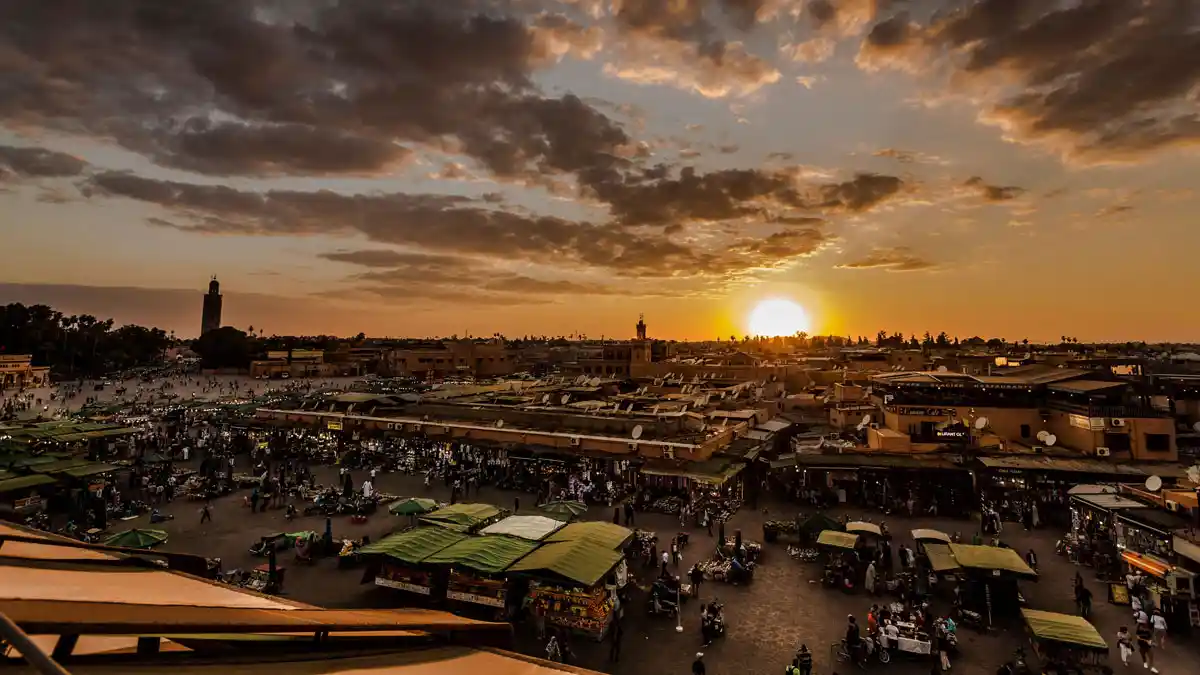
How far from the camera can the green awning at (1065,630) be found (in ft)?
38.3

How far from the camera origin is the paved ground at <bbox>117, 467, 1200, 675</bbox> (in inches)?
507

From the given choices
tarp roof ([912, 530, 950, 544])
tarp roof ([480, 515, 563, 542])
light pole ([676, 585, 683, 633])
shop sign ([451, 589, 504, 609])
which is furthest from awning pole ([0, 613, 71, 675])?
tarp roof ([912, 530, 950, 544])

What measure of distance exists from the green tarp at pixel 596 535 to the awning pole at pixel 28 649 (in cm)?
Result: 1511

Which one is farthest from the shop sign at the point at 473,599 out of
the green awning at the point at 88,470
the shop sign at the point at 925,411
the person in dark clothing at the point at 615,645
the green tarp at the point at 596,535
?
the shop sign at the point at 925,411

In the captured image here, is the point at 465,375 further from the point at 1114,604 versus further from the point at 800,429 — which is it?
the point at 1114,604

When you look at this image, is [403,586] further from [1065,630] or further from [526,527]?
[1065,630]

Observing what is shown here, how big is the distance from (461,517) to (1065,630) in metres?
15.6

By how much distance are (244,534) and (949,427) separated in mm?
32193

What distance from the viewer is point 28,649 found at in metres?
1.37

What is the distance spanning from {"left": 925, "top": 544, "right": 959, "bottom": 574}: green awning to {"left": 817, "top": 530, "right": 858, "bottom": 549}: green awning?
6.65ft

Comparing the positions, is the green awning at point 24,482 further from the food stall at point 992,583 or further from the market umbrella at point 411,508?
the food stall at point 992,583

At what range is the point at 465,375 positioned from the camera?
320 feet

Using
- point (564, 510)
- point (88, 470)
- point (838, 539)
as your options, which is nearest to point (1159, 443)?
point (838, 539)

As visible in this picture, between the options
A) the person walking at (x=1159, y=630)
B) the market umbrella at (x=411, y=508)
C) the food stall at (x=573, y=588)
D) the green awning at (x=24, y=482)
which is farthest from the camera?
the green awning at (x=24, y=482)
